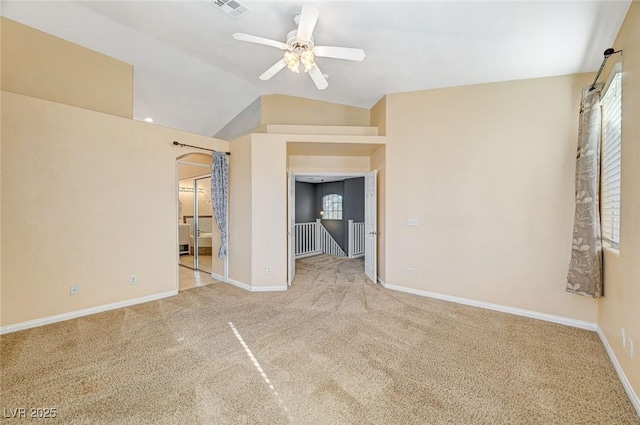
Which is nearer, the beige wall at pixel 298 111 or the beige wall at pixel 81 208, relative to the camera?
the beige wall at pixel 81 208

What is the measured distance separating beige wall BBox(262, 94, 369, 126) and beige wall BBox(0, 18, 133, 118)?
221cm

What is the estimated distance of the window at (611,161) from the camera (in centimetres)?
249

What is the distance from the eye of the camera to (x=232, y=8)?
9.16 feet

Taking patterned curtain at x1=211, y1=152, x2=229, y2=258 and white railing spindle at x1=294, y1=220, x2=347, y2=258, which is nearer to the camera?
patterned curtain at x1=211, y1=152, x2=229, y2=258

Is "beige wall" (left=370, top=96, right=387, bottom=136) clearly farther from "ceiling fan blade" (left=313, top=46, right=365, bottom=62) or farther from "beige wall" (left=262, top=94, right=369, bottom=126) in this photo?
"ceiling fan blade" (left=313, top=46, right=365, bottom=62)

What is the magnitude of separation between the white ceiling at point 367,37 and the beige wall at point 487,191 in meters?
0.29

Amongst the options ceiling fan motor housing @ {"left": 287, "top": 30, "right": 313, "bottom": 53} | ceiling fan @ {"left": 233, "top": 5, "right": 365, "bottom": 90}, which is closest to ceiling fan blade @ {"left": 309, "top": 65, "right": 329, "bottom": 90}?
ceiling fan @ {"left": 233, "top": 5, "right": 365, "bottom": 90}

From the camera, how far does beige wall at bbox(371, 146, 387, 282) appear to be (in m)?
4.51

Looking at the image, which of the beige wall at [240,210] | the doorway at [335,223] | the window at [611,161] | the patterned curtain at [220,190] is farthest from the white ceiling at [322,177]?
the window at [611,161]

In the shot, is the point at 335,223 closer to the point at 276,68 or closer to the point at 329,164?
the point at 329,164

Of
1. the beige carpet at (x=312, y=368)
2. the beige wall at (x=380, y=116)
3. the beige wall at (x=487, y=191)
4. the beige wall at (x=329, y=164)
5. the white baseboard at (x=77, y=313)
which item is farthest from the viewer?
the beige wall at (x=329, y=164)

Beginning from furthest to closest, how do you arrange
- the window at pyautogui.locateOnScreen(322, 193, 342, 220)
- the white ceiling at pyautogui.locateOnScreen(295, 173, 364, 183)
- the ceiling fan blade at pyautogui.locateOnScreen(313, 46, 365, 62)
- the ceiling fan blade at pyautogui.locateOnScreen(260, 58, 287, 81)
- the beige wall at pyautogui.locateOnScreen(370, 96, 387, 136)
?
the window at pyautogui.locateOnScreen(322, 193, 342, 220) < the white ceiling at pyautogui.locateOnScreen(295, 173, 364, 183) < the beige wall at pyautogui.locateOnScreen(370, 96, 387, 136) < the ceiling fan blade at pyautogui.locateOnScreen(260, 58, 287, 81) < the ceiling fan blade at pyautogui.locateOnScreen(313, 46, 365, 62)

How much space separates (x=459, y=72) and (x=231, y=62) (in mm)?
3236

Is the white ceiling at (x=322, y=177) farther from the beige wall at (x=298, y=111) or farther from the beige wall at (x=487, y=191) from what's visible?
the beige wall at (x=487, y=191)
